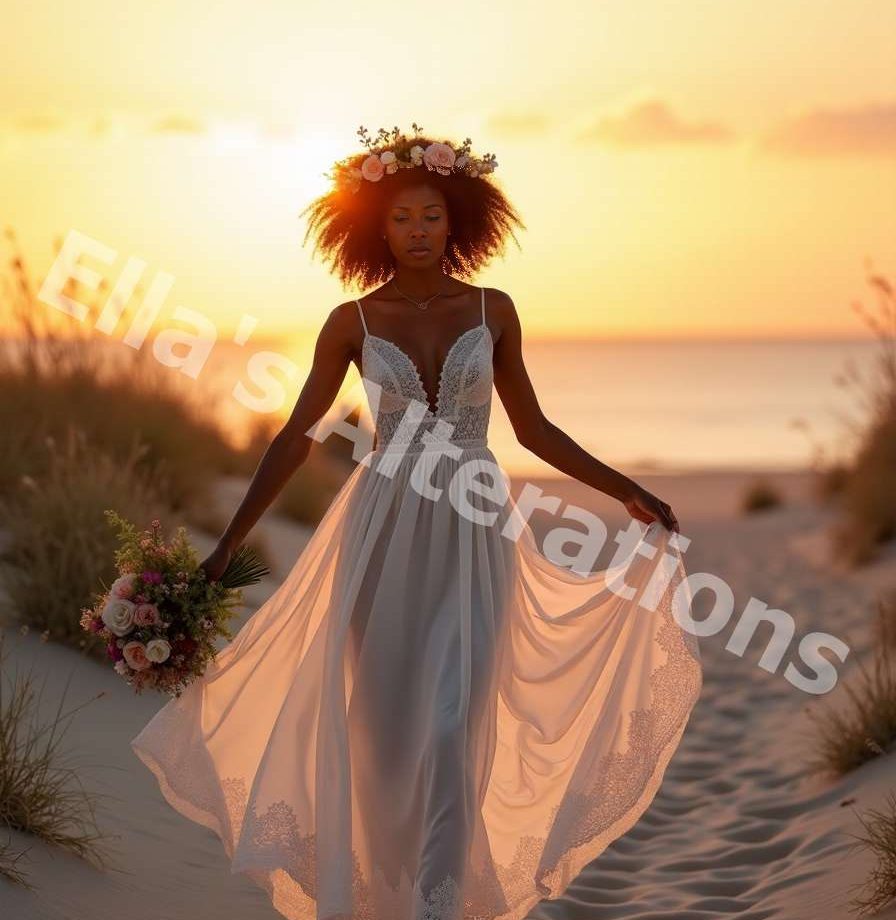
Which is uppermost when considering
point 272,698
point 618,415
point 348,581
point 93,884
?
point 618,415

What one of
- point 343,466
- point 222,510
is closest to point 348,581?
point 222,510

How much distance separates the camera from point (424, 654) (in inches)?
166

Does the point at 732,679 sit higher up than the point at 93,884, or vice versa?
the point at 732,679

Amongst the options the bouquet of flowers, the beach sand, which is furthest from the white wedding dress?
the beach sand

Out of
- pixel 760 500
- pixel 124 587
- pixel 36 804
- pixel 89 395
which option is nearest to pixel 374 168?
pixel 124 587

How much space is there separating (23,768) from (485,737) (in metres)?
1.67

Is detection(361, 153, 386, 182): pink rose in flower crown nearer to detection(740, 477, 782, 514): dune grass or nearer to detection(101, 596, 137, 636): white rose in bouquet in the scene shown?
detection(101, 596, 137, 636): white rose in bouquet

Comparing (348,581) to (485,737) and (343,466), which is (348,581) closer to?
(485,737)

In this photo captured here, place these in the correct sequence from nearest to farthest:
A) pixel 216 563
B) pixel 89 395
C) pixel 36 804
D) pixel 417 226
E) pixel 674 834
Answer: pixel 216 563
pixel 417 226
pixel 36 804
pixel 674 834
pixel 89 395

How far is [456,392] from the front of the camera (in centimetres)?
439

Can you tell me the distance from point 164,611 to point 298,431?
0.69 metres

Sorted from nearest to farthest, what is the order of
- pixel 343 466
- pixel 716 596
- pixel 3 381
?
pixel 3 381
pixel 716 596
pixel 343 466

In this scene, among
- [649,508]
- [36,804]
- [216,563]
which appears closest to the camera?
[216,563]

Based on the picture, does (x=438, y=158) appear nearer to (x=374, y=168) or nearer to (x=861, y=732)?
(x=374, y=168)
